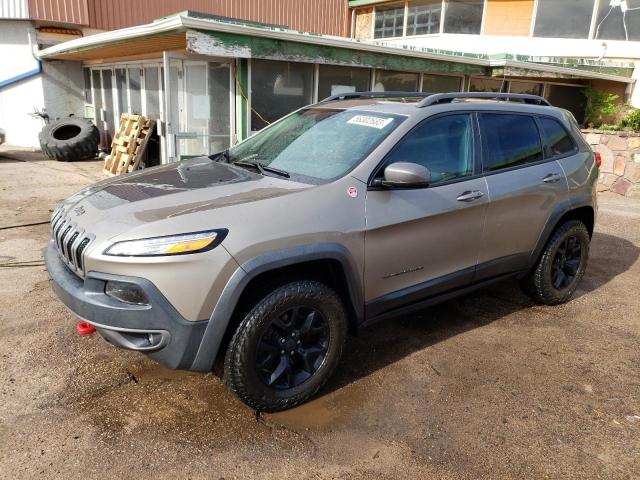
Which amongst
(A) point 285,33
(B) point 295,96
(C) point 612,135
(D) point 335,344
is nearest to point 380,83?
(B) point 295,96

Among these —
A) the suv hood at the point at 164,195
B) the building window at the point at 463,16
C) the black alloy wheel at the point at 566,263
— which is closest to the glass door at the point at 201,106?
the suv hood at the point at 164,195

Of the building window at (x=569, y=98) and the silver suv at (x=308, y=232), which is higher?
the building window at (x=569, y=98)

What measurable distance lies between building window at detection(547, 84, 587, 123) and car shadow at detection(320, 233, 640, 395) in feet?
34.7

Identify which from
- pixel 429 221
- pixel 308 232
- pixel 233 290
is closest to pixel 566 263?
pixel 429 221

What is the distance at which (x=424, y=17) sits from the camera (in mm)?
17062

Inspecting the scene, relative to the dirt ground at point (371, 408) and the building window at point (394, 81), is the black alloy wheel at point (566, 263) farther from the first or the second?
the building window at point (394, 81)

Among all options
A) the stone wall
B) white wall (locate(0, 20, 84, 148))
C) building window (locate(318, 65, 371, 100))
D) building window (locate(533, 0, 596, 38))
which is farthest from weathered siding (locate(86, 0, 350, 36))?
the stone wall

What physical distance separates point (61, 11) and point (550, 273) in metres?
14.4

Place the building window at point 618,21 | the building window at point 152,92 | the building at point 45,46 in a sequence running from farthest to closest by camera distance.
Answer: the building window at point 618,21 → the building at point 45,46 → the building window at point 152,92

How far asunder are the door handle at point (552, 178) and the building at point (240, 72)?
5.31 m

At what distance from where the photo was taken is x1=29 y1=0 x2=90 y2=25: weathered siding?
13.3 metres

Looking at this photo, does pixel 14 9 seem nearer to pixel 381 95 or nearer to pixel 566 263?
pixel 381 95

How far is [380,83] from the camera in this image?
10984 mm

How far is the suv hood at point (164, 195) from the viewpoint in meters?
2.64
